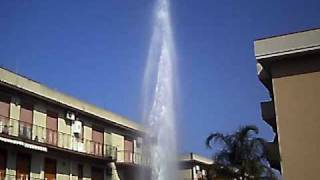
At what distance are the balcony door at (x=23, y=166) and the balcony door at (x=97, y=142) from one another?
6.76 m

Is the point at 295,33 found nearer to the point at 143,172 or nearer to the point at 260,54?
the point at 260,54

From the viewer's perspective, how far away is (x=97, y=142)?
117 feet

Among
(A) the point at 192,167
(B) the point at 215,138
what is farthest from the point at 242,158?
(A) the point at 192,167

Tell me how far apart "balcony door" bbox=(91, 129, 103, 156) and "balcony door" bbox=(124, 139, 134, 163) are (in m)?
3.20

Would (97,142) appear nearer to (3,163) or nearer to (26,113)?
(26,113)

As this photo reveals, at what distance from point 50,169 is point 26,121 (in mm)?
3607

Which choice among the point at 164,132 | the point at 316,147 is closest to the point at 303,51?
the point at 316,147

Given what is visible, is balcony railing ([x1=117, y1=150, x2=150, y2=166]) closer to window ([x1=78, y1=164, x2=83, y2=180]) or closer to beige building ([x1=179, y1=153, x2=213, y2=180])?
window ([x1=78, y1=164, x2=83, y2=180])

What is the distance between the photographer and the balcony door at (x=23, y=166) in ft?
91.4

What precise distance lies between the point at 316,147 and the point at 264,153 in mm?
6258

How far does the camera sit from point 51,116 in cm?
3141

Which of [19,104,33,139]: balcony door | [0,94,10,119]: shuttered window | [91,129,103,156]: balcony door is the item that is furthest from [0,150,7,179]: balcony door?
[91,129,103,156]: balcony door

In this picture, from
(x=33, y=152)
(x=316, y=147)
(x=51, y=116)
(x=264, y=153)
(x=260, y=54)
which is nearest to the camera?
(x=316, y=147)

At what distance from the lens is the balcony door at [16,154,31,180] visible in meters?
27.9
